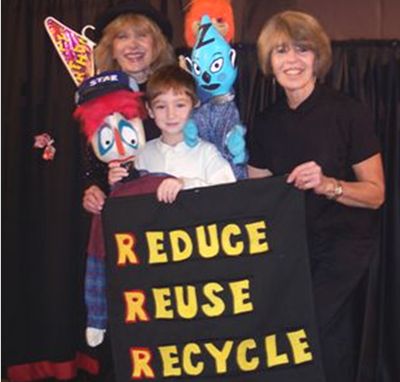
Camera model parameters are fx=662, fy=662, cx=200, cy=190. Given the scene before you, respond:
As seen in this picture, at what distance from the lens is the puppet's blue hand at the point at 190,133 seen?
6.06ft

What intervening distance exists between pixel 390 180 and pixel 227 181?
864 mm

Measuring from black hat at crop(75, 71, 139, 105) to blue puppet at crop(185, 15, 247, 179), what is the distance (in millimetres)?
202

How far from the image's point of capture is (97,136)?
188 centimetres

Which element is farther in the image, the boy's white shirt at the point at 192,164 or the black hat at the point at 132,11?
the black hat at the point at 132,11

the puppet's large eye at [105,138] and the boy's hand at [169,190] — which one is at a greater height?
the puppet's large eye at [105,138]

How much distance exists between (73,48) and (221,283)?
129cm

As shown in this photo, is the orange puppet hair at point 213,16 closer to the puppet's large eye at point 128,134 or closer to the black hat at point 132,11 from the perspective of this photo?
the black hat at point 132,11

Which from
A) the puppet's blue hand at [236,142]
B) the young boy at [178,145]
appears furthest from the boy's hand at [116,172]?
the puppet's blue hand at [236,142]

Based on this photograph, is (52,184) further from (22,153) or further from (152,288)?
(152,288)

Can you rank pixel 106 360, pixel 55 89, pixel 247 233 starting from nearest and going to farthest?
pixel 247 233, pixel 106 360, pixel 55 89

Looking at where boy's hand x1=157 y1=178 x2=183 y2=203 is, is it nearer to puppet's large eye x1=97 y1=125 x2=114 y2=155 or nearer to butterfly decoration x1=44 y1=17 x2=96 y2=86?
puppet's large eye x1=97 y1=125 x2=114 y2=155

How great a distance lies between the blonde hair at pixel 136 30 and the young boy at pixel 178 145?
0.18 meters

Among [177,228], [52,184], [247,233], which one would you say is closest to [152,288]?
[177,228]

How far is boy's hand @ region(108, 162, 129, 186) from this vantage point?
1864mm
